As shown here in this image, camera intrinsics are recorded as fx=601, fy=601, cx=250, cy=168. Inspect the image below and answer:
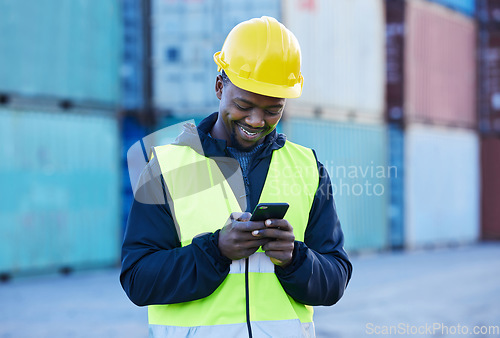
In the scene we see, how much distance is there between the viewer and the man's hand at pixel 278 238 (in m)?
1.78

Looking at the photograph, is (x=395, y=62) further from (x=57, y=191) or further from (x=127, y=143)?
(x=57, y=191)

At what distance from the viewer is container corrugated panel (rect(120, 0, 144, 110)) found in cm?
1247

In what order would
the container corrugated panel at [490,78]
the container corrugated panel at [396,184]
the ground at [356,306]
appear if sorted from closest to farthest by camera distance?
the ground at [356,306]
the container corrugated panel at [396,184]
the container corrugated panel at [490,78]

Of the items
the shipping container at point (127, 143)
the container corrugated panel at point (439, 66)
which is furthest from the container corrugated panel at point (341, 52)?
the shipping container at point (127, 143)

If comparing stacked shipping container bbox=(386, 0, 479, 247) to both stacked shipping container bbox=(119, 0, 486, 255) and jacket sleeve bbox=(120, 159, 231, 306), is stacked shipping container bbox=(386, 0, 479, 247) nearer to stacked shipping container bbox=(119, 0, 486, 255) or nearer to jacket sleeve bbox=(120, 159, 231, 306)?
stacked shipping container bbox=(119, 0, 486, 255)

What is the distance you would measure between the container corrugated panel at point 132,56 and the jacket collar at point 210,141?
10561mm

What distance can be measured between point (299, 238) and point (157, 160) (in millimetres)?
543

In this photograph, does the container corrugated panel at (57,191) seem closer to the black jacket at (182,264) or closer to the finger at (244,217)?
the black jacket at (182,264)

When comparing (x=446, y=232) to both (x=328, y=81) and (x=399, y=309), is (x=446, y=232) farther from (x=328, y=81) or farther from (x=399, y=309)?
(x=399, y=309)

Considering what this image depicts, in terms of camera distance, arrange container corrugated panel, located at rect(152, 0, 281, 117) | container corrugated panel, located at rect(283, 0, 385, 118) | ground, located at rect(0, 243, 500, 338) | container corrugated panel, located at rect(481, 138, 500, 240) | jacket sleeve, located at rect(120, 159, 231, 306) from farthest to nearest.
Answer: container corrugated panel, located at rect(481, 138, 500, 240) → container corrugated panel, located at rect(283, 0, 385, 118) → container corrugated panel, located at rect(152, 0, 281, 117) → ground, located at rect(0, 243, 500, 338) → jacket sleeve, located at rect(120, 159, 231, 306)

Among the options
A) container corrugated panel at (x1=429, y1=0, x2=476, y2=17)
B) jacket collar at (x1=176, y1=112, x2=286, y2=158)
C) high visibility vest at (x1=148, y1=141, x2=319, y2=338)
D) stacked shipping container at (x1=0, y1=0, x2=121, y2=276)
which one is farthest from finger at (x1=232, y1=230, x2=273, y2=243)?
container corrugated panel at (x1=429, y1=0, x2=476, y2=17)

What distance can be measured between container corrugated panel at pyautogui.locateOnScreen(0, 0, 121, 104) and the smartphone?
387 inches

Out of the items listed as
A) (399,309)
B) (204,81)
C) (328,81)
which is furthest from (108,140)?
(399,309)

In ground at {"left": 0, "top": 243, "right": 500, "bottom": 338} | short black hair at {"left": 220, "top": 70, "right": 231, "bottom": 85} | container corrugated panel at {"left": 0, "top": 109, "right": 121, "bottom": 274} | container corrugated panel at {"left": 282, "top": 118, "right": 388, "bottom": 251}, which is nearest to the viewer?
short black hair at {"left": 220, "top": 70, "right": 231, "bottom": 85}
